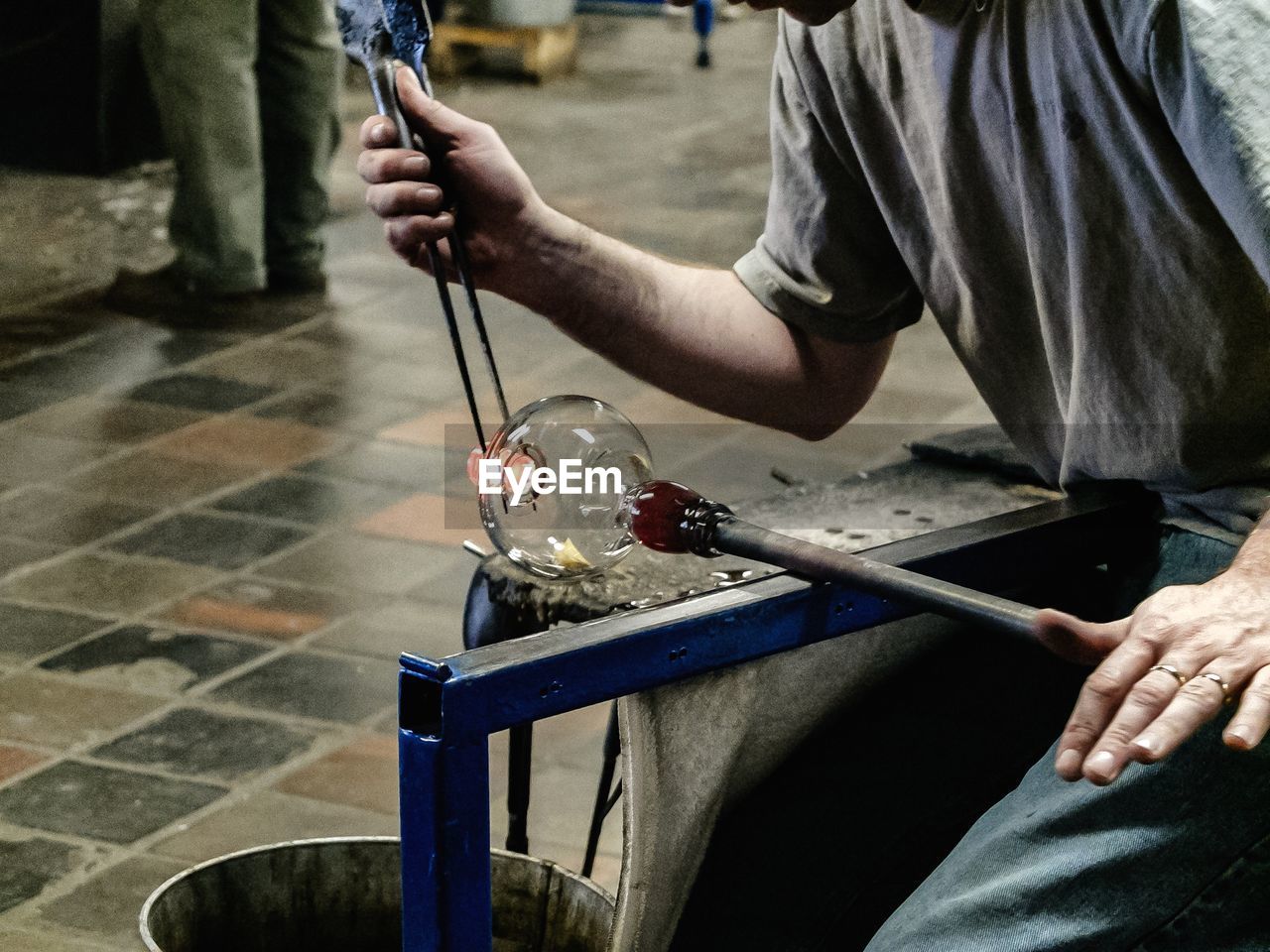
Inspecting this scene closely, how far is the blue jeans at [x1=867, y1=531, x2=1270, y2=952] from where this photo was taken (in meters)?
1.35

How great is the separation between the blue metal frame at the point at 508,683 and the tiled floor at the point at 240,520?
1.08 m

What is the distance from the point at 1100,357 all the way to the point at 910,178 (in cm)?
31

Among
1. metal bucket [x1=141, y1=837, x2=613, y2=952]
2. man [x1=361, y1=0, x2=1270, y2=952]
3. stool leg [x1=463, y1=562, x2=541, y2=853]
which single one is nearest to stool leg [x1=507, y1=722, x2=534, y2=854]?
stool leg [x1=463, y1=562, x2=541, y2=853]

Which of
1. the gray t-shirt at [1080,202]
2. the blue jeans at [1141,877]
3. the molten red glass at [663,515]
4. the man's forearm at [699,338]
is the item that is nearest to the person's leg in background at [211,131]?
the man's forearm at [699,338]

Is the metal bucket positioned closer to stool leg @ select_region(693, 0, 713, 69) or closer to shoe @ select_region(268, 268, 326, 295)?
shoe @ select_region(268, 268, 326, 295)

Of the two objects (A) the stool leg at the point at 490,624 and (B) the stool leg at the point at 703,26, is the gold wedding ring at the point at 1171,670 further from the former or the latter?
(B) the stool leg at the point at 703,26

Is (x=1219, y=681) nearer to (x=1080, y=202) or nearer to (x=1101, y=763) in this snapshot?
(x=1101, y=763)

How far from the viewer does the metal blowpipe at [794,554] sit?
1.18 meters

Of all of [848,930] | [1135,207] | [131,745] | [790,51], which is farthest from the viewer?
[131,745]

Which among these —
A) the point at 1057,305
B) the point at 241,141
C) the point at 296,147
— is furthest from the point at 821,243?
the point at 296,147

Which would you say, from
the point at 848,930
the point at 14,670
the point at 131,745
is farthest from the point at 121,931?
the point at 848,930

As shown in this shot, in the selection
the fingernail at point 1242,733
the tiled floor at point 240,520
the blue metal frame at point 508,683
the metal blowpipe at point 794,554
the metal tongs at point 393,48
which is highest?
the metal tongs at point 393,48

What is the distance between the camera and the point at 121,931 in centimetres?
220

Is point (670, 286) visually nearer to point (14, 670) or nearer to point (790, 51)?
point (790, 51)
